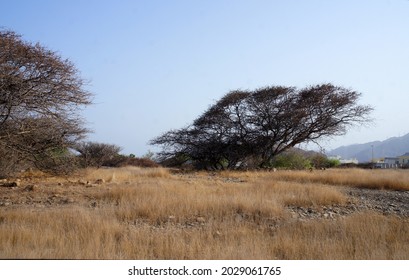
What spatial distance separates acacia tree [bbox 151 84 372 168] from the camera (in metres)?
22.2

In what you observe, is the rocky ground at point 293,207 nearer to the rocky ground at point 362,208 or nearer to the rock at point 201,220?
the rocky ground at point 362,208

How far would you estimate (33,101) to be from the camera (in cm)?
966

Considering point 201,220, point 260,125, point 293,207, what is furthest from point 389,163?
point 201,220

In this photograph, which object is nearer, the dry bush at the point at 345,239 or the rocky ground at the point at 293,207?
the dry bush at the point at 345,239

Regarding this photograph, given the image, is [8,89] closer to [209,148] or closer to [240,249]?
[240,249]

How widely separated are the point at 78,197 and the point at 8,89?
3.24 metres

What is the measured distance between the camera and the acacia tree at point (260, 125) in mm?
22219

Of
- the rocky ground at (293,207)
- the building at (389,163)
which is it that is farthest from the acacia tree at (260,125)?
the rocky ground at (293,207)

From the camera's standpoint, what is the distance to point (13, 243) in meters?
4.62

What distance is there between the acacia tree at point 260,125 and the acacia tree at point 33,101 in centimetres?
1408

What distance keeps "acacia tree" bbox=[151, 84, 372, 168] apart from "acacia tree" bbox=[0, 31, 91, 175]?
14084 millimetres

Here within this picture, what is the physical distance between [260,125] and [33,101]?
16.2m

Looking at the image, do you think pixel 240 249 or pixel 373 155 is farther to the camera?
pixel 373 155
